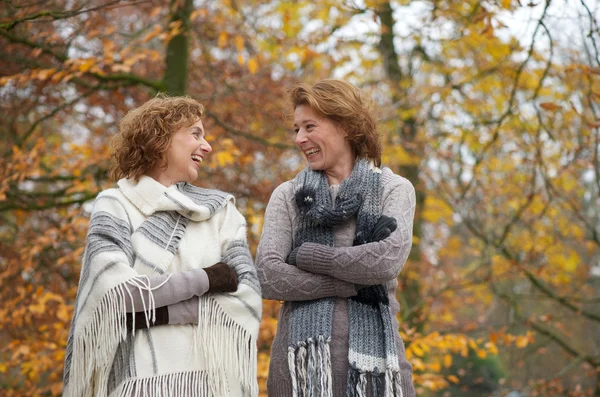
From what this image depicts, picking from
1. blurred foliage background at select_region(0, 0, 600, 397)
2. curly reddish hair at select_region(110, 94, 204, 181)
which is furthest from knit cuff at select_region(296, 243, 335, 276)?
blurred foliage background at select_region(0, 0, 600, 397)

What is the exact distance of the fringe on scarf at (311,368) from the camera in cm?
272

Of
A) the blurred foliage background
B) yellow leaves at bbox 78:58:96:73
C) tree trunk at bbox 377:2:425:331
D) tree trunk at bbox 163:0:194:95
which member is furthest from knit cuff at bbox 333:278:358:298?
tree trunk at bbox 377:2:425:331

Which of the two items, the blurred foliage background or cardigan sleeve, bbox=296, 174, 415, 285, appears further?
the blurred foliage background

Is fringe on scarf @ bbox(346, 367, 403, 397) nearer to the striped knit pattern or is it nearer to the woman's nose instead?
the striped knit pattern

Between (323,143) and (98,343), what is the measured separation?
4.01 ft

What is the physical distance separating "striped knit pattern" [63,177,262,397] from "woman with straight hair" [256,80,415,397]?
6.4 inches

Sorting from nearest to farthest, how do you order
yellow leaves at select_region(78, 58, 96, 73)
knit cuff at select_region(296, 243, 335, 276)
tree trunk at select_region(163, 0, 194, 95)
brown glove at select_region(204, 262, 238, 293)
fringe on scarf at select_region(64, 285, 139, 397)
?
1. fringe on scarf at select_region(64, 285, 139, 397)
2. brown glove at select_region(204, 262, 238, 293)
3. knit cuff at select_region(296, 243, 335, 276)
4. yellow leaves at select_region(78, 58, 96, 73)
5. tree trunk at select_region(163, 0, 194, 95)

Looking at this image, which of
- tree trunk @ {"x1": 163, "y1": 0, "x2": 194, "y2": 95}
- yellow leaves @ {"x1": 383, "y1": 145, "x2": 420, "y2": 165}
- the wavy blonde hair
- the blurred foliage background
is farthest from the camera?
yellow leaves @ {"x1": 383, "y1": 145, "x2": 420, "y2": 165}

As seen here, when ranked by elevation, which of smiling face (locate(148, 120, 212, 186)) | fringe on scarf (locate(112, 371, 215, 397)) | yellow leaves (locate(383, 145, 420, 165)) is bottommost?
fringe on scarf (locate(112, 371, 215, 397))

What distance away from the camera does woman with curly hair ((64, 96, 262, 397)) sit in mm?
2564

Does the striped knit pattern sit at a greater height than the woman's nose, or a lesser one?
lesser

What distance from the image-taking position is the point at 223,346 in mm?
2691

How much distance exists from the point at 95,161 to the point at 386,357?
378 cm

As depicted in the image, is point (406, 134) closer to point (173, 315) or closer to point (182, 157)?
point (182, 157)
